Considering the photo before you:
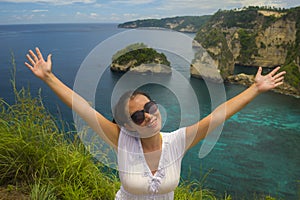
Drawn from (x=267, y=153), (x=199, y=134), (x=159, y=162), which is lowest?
(x=267, y=153)

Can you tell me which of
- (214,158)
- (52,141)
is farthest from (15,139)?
(214,158)

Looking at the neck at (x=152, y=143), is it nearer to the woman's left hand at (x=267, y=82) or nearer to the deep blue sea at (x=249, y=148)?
the woman's left hand at (x=267, y=82)

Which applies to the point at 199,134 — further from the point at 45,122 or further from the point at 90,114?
the point at 45,122

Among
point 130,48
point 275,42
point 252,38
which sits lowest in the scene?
point 275,42

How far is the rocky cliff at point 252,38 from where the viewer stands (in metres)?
41.3

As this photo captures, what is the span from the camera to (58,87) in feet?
4.50

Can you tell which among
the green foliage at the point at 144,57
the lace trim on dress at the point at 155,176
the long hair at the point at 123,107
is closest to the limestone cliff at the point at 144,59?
the green foliage at the point at 144,57

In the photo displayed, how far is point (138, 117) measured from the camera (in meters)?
1.30

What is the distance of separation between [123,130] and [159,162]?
0.21 meters

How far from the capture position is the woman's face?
1.30 m

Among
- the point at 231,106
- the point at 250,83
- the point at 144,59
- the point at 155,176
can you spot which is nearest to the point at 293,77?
the point at 250,83

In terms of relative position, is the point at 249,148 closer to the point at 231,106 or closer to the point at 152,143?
the point at 231,106

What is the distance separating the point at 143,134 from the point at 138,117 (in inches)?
3.6

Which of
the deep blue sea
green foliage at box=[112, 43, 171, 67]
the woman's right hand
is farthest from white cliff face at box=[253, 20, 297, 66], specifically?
the woman's right hand
